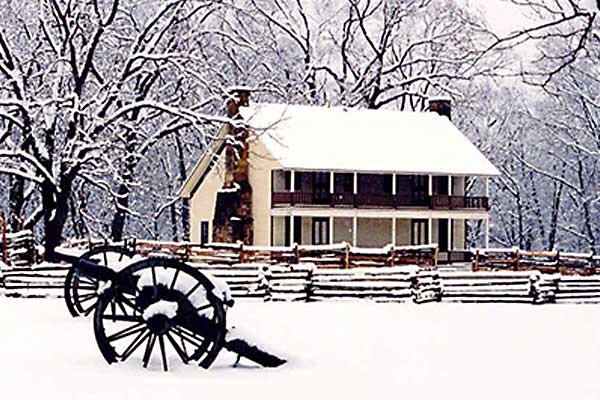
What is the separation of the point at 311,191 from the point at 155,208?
1767cm

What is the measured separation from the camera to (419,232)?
148 ft

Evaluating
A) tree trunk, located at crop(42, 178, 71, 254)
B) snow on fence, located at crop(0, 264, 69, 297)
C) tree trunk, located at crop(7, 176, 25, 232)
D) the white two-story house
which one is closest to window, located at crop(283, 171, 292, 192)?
the white two-story house

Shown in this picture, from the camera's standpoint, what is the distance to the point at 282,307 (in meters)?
23.5

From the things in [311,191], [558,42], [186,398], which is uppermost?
[558,42]

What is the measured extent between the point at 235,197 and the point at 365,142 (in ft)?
18.6

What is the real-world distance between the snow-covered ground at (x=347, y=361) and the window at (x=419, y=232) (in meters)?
22.5

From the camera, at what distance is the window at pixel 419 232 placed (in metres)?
44.9

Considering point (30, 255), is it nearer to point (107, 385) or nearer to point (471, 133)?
point (107, 385)

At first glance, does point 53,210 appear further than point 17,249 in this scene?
Yes

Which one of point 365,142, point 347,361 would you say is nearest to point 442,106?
point 365,142

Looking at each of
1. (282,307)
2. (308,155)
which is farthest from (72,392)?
(308,155)

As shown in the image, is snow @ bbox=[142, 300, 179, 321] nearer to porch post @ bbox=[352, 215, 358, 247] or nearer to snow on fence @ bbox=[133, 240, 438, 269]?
snow on fence @ bbox=[133, 240, 438, 269]

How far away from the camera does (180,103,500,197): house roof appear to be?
42.2 metres

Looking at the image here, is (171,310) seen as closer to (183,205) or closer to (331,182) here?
(331,182)
